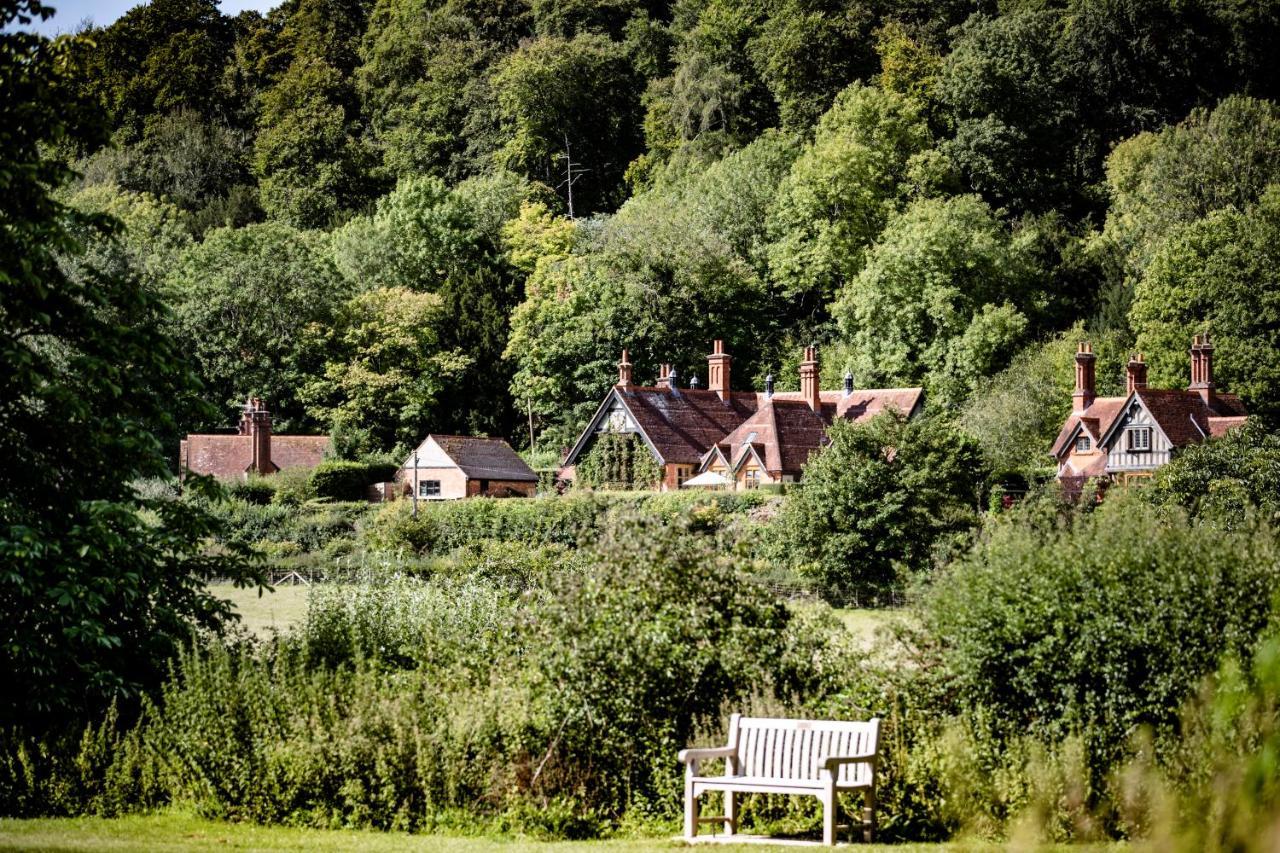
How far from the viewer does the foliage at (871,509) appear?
1635 inches

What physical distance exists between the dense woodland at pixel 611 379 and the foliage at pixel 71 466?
6 centimetres

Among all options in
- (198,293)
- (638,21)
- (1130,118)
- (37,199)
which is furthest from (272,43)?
(37,199)

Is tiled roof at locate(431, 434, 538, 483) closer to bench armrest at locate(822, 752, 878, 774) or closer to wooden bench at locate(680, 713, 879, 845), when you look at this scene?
wooden bench at locate(680, 713, 879, 845)

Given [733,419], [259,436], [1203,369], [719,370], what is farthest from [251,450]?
[1203,369]

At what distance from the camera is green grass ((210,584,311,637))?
3508 centimetres

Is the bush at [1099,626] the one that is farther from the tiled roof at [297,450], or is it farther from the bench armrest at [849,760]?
the tiled roof at [297,450]

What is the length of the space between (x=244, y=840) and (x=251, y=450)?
183 ft

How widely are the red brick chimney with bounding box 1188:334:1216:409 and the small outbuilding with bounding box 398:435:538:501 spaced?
28297 mm

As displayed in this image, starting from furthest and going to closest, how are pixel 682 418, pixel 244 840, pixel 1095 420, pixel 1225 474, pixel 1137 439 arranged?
pixel 682 418 → pixel 1095 420 → pixel 1137 439 → pixel 1225 474 → pixel 244 840

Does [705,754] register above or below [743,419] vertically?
below

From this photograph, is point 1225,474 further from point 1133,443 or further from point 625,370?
point 625,370

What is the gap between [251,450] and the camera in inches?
2608

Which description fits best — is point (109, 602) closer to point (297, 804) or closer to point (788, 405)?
point (297, 804)

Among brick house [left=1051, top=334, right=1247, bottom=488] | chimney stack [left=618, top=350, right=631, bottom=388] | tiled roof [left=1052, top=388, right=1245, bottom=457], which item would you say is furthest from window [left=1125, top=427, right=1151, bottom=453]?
chimney stack [left=618, top=350, right=631, bottom=388]
